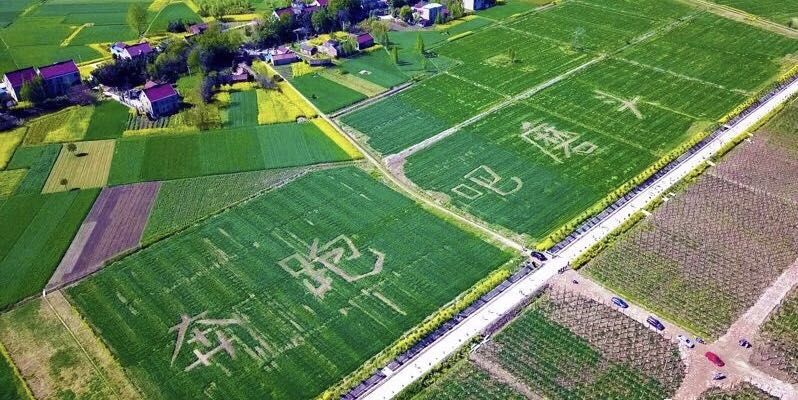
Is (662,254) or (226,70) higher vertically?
(226,70)

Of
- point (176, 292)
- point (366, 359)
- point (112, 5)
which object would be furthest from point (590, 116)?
point (112, 5)

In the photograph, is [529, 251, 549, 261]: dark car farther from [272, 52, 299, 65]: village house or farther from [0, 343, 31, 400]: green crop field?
[272, 52, 299, 65]: village house

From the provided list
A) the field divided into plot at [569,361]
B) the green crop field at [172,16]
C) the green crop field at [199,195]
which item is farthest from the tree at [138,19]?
the field divided into plot at [569,361]

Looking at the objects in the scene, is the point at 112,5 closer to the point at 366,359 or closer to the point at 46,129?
the point at 46,129

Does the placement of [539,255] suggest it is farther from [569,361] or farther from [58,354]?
[58,354]

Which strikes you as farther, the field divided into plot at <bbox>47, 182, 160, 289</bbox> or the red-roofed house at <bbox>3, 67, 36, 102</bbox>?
the red-roofed house at <bbox>3, 67, 36, 102</bbox>

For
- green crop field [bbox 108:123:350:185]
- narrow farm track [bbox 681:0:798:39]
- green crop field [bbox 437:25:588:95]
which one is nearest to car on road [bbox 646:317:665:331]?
green crop field [bbox 108:123:350:185]
